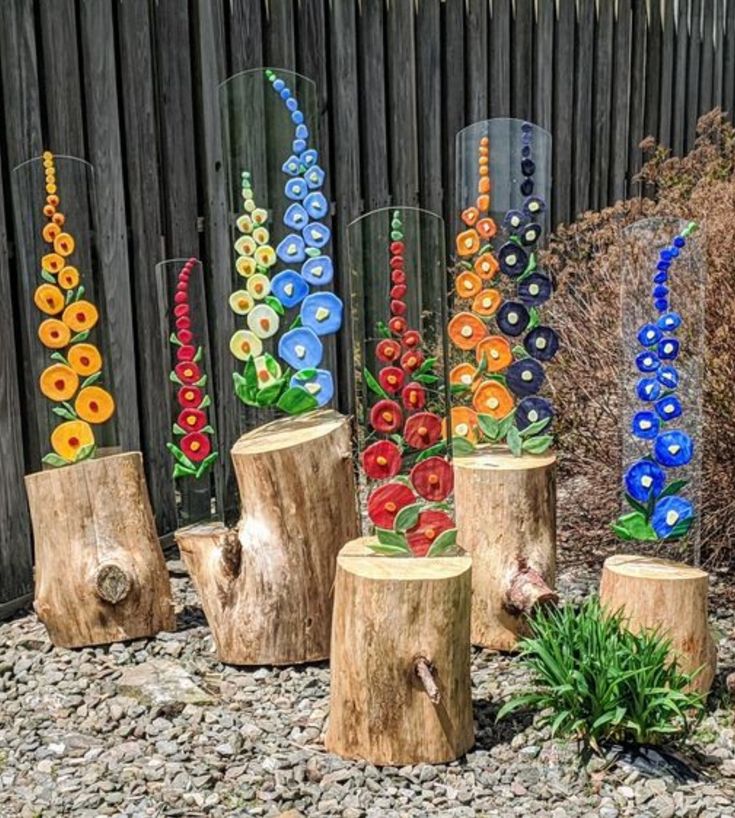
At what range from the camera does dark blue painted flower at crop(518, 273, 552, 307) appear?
3633 mm

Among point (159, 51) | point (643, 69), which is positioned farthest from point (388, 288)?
point (643, 69)

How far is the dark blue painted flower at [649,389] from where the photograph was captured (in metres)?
3.20

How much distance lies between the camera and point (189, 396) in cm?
394

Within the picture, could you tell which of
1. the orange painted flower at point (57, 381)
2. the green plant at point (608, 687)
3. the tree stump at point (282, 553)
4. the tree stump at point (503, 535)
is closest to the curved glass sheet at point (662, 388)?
the tree stump at point (503, 535)

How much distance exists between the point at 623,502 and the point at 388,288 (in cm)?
106

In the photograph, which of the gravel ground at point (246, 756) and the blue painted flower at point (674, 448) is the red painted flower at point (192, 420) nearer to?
the gravel ground at point (246, 756)

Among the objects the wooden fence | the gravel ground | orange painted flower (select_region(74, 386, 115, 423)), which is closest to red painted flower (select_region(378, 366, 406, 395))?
the gravel ground

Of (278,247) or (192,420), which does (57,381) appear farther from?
(278,247)

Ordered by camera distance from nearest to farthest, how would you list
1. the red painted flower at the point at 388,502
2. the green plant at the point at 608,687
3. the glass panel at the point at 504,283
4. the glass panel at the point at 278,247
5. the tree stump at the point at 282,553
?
the green plant at the point at 608,687 < the red painted flower at the point at 388,502 < the tree stump at the point at 282,553 < the glass panel at the point at 278,247 < the glass panel at the point at 504,283

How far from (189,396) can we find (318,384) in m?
0.61

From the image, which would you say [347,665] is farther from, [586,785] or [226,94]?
[226,94]

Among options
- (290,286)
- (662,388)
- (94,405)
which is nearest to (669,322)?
(662,388)

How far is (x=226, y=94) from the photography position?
3471mm

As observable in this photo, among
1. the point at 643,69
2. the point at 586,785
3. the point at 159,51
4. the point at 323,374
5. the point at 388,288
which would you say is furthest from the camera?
the point at 643,69
